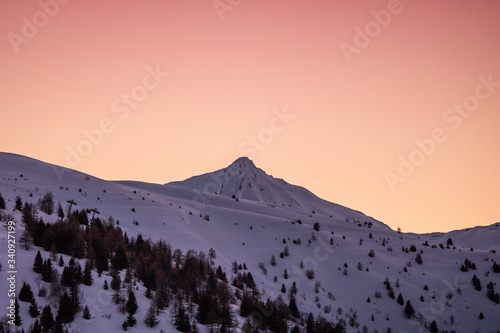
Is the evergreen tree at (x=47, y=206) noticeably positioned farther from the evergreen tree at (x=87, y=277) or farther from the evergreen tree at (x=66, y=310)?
the evergreen tree at (x=66, y=310)

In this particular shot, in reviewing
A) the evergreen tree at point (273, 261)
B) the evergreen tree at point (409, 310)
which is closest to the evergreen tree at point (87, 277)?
the evergreen tree at point (273, 261)

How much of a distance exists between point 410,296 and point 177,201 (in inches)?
2083

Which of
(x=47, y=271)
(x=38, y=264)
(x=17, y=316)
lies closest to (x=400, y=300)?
(x=47, y=271)

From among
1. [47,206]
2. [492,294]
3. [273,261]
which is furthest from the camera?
[273,261]

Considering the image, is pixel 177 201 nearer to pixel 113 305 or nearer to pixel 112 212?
pixel 112 212

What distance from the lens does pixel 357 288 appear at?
9150 centimetres

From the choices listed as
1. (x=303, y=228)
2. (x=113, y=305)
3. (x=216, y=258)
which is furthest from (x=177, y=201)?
(x=113, y=305)

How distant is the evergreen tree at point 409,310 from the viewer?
83812 millimetres

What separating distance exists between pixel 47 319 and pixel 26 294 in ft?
11.9

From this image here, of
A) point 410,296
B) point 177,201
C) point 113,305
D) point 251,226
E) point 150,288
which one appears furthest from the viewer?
point 177,201

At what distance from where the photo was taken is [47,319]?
4988cm

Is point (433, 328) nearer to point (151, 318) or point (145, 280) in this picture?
point (145, 280)

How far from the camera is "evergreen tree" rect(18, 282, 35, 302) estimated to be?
51775 mm

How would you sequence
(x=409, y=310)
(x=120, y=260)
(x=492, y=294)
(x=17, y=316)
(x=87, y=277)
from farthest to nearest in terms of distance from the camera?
(x=492, y=294) → (x=409, y=310) → (x=120, y=260) → (x=87, y=277) → (x=17, y=316)
